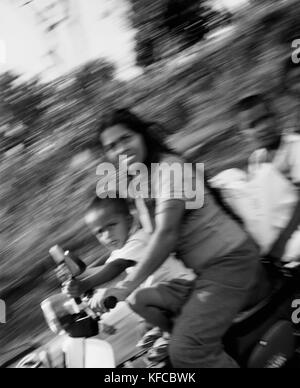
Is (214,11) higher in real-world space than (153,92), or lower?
higher

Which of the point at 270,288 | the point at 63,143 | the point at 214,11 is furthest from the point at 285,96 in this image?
the point at 63,143

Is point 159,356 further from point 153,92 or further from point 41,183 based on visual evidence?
point 153,92

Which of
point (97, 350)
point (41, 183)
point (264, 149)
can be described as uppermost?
point (41, 183)

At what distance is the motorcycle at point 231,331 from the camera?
2059mm

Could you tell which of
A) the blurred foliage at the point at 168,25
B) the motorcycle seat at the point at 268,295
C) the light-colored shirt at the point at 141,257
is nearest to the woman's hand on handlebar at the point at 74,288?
the light-colored shirt at the point at 141,257

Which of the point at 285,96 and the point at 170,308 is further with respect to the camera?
the point at 285,96

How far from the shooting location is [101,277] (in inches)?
82.6

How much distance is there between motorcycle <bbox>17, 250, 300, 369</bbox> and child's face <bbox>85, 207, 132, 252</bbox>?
0.15m

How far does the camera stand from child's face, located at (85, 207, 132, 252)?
211 centimetres

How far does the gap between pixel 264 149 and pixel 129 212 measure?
0.60m

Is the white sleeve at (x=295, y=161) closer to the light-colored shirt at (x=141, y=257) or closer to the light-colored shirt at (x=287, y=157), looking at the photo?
the light-colored shirt at (x=287, y=157)

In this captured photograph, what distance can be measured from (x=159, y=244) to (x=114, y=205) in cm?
24

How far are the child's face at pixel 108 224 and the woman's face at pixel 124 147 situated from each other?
0.20 m

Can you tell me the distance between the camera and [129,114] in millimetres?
2131
